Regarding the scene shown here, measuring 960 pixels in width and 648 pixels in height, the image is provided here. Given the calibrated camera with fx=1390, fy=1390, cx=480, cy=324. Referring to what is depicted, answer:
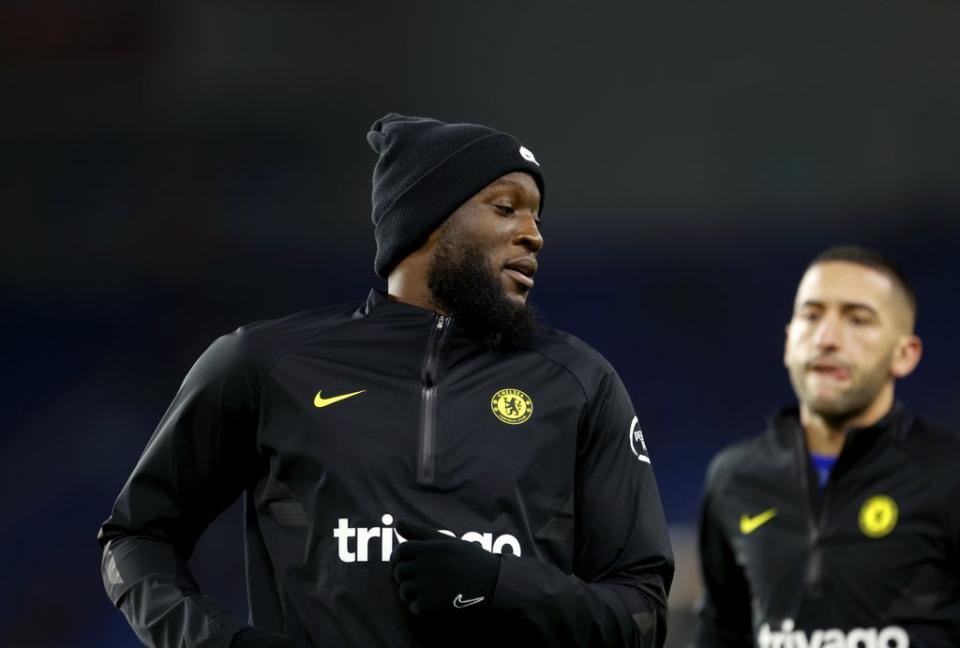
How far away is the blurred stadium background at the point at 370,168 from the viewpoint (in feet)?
23.4

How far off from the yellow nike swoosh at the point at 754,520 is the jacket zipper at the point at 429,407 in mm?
1830

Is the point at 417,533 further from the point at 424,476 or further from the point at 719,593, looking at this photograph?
the point at 719,593

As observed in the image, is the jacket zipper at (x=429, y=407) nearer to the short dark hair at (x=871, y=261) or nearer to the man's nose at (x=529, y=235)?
the man's nose at (x=529, y=235)

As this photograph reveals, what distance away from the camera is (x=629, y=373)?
746cm

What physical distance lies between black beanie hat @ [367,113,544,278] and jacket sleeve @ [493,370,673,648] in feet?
1.42

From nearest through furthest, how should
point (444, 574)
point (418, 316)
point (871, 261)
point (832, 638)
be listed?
1. point (444, 574)
2. point (418, 316)
3. point (832, 638)
4. point (871, 261)

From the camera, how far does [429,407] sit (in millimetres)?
2312

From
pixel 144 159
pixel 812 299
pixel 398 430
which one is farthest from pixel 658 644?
pixel 144 159

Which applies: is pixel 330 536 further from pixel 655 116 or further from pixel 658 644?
pixel 655 116

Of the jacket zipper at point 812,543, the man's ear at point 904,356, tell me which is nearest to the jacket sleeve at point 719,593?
the jacket zipper at point 812,543

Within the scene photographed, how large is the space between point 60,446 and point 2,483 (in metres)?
0.33

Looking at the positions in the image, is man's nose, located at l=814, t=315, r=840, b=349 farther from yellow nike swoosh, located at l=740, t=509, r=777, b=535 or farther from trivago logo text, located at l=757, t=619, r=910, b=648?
trivago logo text, located at l=757, t=619, r=910, b=648

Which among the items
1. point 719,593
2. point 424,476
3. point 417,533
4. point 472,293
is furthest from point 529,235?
point 719,593

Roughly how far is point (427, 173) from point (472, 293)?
25 centimetres
